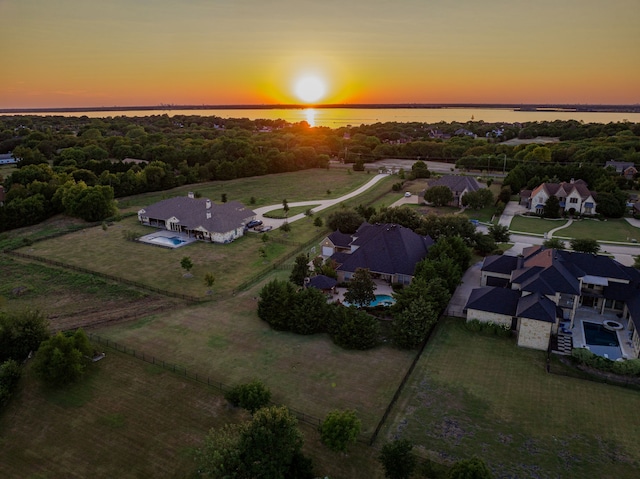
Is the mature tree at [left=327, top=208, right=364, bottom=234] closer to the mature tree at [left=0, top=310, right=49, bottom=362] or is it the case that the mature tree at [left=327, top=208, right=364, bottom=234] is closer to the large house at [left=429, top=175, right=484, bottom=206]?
the large house at [left=429, top=175, right=484, bottom=206]

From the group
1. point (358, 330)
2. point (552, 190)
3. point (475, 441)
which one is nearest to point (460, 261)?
point (358, 330)

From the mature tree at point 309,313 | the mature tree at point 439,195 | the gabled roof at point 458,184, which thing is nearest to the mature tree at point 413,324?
the mature tree at point 309,313

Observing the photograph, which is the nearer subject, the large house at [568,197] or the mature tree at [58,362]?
the mature tree at [58,362]

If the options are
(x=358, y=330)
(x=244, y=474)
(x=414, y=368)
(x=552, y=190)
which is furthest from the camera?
(x=552, y=190)

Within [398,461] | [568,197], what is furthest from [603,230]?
[398,461]

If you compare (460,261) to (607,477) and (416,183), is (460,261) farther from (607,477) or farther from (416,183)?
(416,183)

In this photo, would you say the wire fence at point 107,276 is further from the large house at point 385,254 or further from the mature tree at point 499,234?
the mature tree at point 499,234
